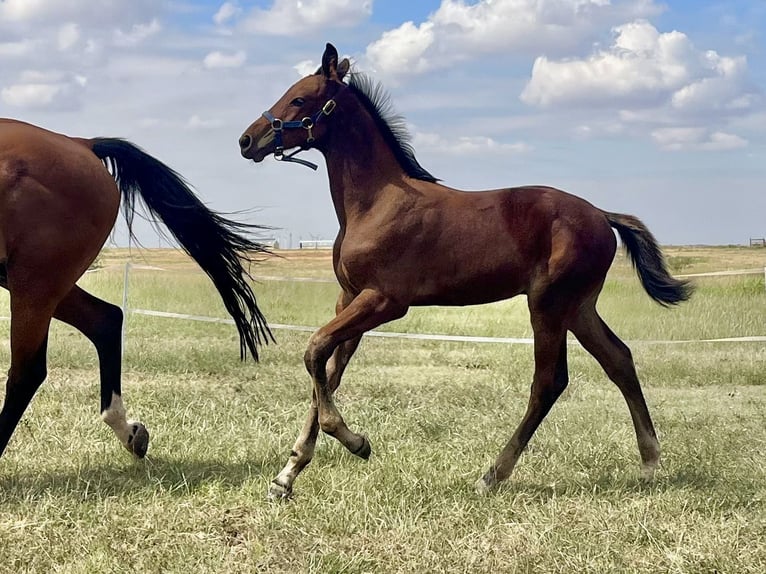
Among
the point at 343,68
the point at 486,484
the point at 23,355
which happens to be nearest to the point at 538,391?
the point at 486,484

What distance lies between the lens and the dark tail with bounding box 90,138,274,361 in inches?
186

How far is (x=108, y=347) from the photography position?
14.5 ft

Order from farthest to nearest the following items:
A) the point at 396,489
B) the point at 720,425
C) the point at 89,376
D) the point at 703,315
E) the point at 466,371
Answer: the point at 703,315, the point at 466,371, the point at 89,376, the point at 720,425, the point at 396,489

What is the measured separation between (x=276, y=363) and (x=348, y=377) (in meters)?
1.18

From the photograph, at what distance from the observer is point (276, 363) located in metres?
8.51

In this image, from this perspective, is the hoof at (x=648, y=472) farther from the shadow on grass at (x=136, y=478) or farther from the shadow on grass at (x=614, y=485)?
the shadow on grass at (x=136, y=478)

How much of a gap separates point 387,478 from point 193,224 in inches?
73.5

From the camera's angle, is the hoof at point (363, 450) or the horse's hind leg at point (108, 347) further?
the horse's hind leg at point (108, 347)

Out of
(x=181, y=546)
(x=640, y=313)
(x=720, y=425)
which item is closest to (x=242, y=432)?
(x=181, y=546)

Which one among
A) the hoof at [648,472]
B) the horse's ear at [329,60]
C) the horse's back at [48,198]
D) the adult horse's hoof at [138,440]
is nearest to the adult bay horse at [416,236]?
the horse's ear at [329,60]

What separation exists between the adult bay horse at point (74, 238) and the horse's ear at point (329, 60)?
1153 mm

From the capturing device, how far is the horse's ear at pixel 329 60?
13.0 feet

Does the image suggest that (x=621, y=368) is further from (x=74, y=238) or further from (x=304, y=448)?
(x=74, y=238)

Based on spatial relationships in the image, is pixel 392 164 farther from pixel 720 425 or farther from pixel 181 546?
pixel 720 425
